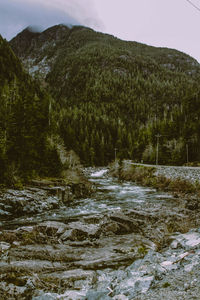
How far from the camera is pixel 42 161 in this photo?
32406 millimetres

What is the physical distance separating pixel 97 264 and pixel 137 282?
337 cm

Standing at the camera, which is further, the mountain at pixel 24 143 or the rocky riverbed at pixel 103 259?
the mountain at pixel 24 143

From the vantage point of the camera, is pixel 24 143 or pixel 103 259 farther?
pixel 24 143

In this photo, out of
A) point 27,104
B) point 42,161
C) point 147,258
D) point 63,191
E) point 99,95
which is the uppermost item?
point 99,95

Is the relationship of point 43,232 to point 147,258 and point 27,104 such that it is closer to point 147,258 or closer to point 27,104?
point 147,258

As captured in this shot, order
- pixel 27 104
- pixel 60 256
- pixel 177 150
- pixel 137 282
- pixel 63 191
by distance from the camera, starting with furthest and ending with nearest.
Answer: pixel 177 150 < pixel 27 104 < pixel 63 191 < pixel 60 256 < pixel 137 282

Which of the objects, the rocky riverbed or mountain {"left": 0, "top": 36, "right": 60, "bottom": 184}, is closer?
the rocky riverbed

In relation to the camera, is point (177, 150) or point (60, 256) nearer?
point (60, 256)

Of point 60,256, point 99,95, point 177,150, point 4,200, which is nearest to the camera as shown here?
point 60,256

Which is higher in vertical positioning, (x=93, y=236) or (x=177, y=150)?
(x=177, y=150)

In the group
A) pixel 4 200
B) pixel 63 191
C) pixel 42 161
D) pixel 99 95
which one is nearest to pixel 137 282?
pixel 4 200

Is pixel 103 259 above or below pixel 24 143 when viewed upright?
A: below

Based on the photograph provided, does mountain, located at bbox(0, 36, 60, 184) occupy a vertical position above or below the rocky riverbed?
above

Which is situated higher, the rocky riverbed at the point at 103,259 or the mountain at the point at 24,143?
the mountain at the point at 24,143
